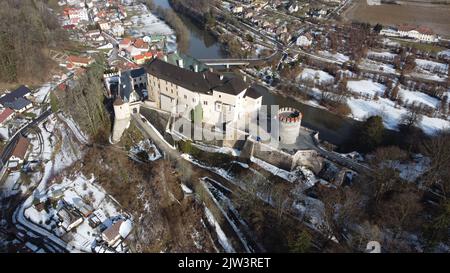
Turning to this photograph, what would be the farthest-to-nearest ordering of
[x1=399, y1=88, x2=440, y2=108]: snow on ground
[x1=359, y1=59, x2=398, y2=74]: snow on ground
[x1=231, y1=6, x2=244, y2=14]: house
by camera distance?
[x1=231, y1=6, x2=244, y2=14]: house
[x1=359, y1=59, x2=398, y2=74]: snow on ground
[x1=399, y1=88, x2=440, y2=108]: snow on ground

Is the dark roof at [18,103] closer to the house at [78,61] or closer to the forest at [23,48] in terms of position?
the forest at [23,48]

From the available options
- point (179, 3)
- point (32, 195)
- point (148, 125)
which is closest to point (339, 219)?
point (148, 125)

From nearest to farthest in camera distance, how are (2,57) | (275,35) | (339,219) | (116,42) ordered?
(339,219)
(2,57)
(116,42)
(275,35)

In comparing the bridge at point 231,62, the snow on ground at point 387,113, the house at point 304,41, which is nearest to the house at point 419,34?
the house at point 304,41

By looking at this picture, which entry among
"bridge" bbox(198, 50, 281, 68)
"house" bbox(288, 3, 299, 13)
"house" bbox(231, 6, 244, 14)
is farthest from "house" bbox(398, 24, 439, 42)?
"house" bbox(231, 6, 244, 14)

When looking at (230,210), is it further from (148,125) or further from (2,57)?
(2,57)

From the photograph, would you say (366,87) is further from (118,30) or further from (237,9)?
(118,30)

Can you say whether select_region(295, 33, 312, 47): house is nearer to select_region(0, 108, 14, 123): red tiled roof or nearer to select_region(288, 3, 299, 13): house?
select_region(288, 3, 299, 13): house
